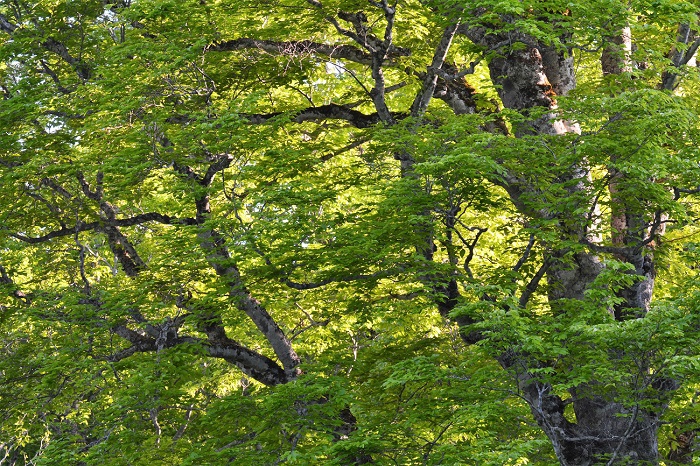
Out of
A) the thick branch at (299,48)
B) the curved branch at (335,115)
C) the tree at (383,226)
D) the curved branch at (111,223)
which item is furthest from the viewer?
the curved branch at (111,223)

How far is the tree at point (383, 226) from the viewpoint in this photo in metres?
8.61

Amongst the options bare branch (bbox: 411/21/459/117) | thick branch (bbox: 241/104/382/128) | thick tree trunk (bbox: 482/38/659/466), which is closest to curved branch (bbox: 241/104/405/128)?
thick branch (bbox: 241/104/382/128)

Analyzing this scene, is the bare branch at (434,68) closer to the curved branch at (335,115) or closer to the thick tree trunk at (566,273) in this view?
the thick tree trunk at (566,273)

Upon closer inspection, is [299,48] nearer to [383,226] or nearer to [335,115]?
[335,115]

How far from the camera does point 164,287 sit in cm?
1210

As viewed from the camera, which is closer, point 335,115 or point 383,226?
point 383,226

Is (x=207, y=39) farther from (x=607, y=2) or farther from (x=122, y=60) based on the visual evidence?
(x=607, y=2)

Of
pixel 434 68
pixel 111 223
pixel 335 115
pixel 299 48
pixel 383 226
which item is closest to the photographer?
pixel 383 226

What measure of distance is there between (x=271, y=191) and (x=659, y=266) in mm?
5577

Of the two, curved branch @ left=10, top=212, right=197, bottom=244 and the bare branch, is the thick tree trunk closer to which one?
the bare branch

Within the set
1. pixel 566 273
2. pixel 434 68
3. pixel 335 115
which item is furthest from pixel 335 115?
pixel 566 273

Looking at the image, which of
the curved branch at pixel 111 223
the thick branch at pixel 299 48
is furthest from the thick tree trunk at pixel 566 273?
the curved branch at pixel 111 223

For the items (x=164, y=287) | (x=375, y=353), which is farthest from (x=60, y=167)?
(x=375, y=353)

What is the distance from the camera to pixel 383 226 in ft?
31.6
